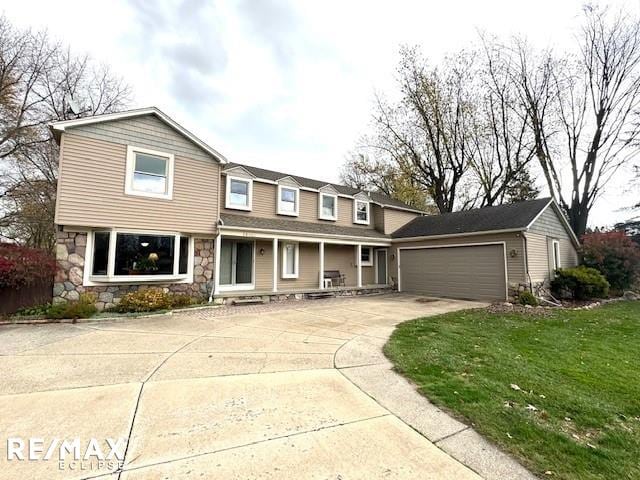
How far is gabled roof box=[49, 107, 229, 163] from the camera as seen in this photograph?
851 centimetres

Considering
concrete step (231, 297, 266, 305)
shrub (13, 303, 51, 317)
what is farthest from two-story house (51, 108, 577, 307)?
shrub (13, 303, 51, 317)

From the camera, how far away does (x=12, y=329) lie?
22.3 ft

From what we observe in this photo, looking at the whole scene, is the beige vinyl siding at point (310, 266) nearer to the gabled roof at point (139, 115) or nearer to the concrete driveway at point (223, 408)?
the gabled roof at point (139, 115)

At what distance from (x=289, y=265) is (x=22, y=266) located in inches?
343

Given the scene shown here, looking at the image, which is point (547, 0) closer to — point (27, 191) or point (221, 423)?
point (221, 423)

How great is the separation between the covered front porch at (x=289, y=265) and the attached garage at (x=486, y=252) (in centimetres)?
156

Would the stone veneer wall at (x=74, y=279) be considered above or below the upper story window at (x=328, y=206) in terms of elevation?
below

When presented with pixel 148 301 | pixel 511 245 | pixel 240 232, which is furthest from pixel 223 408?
pixel 511 245

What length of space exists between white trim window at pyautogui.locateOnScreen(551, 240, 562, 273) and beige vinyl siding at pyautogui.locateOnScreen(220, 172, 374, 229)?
31.7 feet

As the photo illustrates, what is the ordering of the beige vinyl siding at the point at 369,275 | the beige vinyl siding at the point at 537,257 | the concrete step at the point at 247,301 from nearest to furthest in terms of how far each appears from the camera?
the concrete step at the point at 247,301, the beige vinyl siding at the point at 537,257, the beige vinyl siding at the point at 369,275

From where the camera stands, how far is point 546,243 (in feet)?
43.7

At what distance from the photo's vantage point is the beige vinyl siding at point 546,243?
12234mm

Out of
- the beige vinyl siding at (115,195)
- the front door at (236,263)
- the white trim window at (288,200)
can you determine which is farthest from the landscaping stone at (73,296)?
the white trim window at (288,200)

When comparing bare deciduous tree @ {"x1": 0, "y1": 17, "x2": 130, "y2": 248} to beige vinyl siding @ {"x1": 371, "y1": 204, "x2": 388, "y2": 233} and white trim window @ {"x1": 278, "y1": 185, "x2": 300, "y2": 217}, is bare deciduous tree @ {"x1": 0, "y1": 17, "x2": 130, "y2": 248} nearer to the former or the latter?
white trim window @ {"x1": 278, "y1": 185, "x2": 300, "y2": 217}
